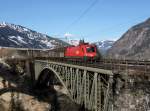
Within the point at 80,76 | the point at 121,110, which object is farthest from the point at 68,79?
the point at 121,110

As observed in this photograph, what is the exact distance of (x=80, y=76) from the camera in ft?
122

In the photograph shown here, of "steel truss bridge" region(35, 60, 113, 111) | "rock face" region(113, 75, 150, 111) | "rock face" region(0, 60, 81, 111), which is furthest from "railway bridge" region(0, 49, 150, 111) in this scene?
"rock face" region(0, 60, 81, 111)

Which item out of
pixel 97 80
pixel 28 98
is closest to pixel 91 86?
pixel 97 80

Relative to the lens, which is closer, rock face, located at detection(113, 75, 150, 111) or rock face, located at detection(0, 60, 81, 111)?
rock face, located at detection(113, 75, 150, 111)

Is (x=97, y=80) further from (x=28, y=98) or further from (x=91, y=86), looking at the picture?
(x=28, y=98)

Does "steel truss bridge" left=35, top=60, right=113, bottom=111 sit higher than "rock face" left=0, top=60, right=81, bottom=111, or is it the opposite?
"steel truss bridge" left=35, top=60, right=113, bottom=111

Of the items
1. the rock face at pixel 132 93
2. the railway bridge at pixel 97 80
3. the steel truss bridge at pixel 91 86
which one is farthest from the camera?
the steel truss bridge at pixel 91 86

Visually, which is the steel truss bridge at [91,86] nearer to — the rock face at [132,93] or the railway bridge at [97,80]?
the railway bridge at [97,80]

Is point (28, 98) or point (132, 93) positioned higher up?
point (132, 93)

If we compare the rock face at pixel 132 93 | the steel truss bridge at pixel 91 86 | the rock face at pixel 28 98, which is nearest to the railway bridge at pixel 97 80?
the steel truss bridge at pixel 91 86

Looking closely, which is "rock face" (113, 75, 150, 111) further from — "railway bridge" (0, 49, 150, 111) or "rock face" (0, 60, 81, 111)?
"rock face" (0, 60, 81, 111)

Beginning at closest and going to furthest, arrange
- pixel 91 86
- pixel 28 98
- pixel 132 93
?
pixel 132 93
pixel 91 86
pixel 28 98

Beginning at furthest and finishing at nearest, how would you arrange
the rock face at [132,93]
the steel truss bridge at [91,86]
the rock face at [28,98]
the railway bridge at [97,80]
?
the rock face at [28,98] → the steel truss bridge at [91,86] → the railway bridge at [97,80] → the rock face at [132,93]

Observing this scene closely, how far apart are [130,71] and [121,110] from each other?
3418 mm
